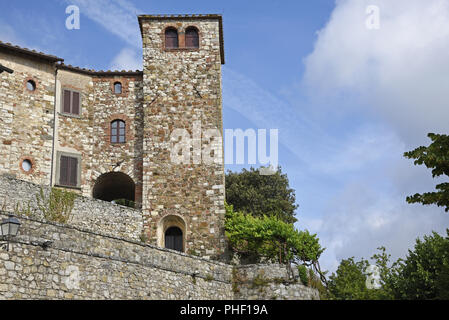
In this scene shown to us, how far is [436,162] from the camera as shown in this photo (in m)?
15.3

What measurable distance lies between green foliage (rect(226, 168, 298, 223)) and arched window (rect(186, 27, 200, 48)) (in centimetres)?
1122

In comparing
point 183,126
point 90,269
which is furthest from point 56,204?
point 90,269

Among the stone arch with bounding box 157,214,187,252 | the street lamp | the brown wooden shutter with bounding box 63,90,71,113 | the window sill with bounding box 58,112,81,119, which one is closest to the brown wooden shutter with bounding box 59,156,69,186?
the window sill with bounding box 58,112,81,119

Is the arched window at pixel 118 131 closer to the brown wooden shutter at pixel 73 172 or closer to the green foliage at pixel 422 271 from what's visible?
the brown wooden shutter at pixel 73 172

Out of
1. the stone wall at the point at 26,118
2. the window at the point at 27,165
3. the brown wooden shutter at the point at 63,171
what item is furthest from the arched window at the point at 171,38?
the window at the point at 27,165

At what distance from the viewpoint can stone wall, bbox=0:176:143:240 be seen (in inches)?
850

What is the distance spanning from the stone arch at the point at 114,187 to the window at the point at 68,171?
104cm

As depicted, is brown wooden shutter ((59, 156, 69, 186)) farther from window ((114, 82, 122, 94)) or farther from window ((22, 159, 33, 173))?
window ((114, 82, 122, 94))

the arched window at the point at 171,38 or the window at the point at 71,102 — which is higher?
the arched window at the point at 171,38

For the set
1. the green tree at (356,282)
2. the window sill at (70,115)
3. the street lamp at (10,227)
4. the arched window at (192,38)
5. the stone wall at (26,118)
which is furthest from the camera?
the arched window at (192,38)

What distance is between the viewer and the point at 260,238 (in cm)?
2334

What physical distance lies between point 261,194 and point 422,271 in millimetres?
12918

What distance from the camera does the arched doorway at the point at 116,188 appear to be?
2742 cm
